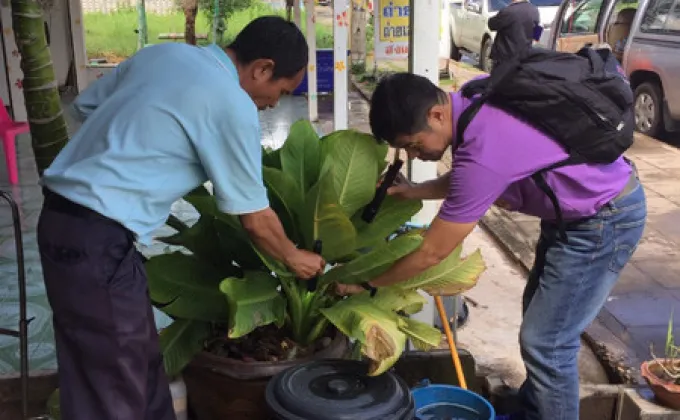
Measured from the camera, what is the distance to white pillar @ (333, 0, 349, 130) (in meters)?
7.87

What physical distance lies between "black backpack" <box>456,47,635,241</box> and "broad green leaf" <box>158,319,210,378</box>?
1353mm

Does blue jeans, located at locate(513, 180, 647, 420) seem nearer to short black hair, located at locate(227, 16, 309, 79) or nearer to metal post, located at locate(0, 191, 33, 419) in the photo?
short black hair, located at locate(227, 16, 309, 79)

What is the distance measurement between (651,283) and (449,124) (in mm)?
3274

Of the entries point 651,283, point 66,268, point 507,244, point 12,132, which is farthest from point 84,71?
point 66,268

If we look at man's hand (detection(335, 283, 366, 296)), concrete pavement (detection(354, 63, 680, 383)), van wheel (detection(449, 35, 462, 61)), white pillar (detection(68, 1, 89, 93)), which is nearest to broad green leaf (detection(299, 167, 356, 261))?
man's hand (detection(335, 283, 366, 296))

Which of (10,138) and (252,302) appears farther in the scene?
(10,138)

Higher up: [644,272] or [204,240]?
[204,240]

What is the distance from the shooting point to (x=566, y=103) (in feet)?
7.82

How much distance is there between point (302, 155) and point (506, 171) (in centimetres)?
98

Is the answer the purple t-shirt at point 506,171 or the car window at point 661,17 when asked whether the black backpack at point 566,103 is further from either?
the car window at point 661,17

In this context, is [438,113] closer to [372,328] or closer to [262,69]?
[262,69]

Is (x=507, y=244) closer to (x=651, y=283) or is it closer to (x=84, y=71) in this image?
(x=651, y=283)

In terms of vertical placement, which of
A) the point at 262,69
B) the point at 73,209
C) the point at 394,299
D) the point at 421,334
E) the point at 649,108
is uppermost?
the point at 262,69

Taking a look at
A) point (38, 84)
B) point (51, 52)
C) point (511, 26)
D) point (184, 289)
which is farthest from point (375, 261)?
point (51, 52)
